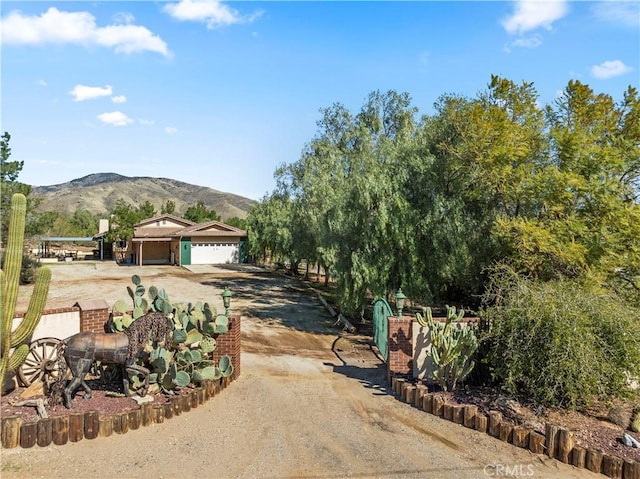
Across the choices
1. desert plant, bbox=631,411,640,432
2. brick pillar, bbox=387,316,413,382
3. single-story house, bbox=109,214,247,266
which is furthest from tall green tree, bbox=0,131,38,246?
desert plant, bbox=631,411,640,432

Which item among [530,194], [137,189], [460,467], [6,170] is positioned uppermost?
[137,189]

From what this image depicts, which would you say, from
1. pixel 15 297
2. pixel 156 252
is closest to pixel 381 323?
pixel 15 297

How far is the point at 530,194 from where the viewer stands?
11406 millimetres

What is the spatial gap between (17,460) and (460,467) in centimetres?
609

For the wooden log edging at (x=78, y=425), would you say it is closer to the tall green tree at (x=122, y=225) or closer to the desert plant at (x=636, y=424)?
the desert plant at (x=636, y=424)

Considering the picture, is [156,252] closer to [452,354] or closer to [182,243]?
[182,243]

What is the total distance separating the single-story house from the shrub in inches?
1212

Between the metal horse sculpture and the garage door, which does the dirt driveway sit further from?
the garage door

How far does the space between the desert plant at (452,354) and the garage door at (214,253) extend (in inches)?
1171

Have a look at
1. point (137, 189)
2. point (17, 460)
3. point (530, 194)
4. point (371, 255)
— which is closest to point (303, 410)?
point (17, 460)

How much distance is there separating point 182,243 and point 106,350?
95.3ft

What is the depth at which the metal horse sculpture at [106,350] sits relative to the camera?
7125 millimetres

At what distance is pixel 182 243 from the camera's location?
35375 mm

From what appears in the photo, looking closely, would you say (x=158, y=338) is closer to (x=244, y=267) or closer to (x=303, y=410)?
(x=303, y=410)
